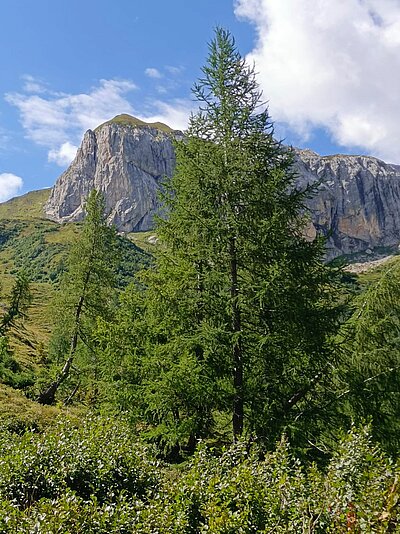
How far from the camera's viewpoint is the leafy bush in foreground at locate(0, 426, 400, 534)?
470 centimetres

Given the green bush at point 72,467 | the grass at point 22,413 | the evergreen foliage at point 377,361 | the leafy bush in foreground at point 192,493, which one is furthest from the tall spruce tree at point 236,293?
the grass at point 22,413

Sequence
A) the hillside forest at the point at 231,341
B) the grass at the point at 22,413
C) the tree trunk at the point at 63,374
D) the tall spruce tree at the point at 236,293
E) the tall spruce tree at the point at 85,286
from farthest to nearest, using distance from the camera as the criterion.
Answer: the tall spruce tree at the point at 85,286 < the tree trunk at the point at 63,374 < the grass at the point at 22,413 < the tall spruce tree at the point at 236,293 < the hillside forest at the point at 231,341

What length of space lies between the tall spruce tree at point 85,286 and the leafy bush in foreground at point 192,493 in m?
16.0

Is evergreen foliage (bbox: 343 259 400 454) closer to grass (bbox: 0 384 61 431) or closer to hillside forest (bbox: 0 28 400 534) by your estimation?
hillside forest (bbox: 0 28 400 534)

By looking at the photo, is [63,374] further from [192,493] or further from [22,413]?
[192,493]

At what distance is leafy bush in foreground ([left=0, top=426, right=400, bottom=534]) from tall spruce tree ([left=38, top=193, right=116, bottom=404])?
16.0 m

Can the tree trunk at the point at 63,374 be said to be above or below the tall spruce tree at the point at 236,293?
below

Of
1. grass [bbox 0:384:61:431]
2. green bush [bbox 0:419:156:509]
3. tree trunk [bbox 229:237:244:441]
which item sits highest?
tree trunk [bbox 229:237:244:441]

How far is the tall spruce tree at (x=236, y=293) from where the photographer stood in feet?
31.6

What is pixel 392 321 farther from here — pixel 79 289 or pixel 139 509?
pixel 79 289

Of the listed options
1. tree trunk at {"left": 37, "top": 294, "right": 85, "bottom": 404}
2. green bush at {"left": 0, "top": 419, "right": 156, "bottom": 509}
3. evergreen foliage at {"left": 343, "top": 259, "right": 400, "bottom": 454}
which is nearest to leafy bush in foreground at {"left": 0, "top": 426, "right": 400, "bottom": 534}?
green bush at {"left": 0, "top": 419, "right": 156, "bottom": 509}

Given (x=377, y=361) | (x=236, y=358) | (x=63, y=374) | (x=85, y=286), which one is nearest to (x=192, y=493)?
(x=236, y=358)

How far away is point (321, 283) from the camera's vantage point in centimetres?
1023

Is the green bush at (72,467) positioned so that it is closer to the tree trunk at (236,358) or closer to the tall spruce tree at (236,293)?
the tall spruce tree at (236,293)
